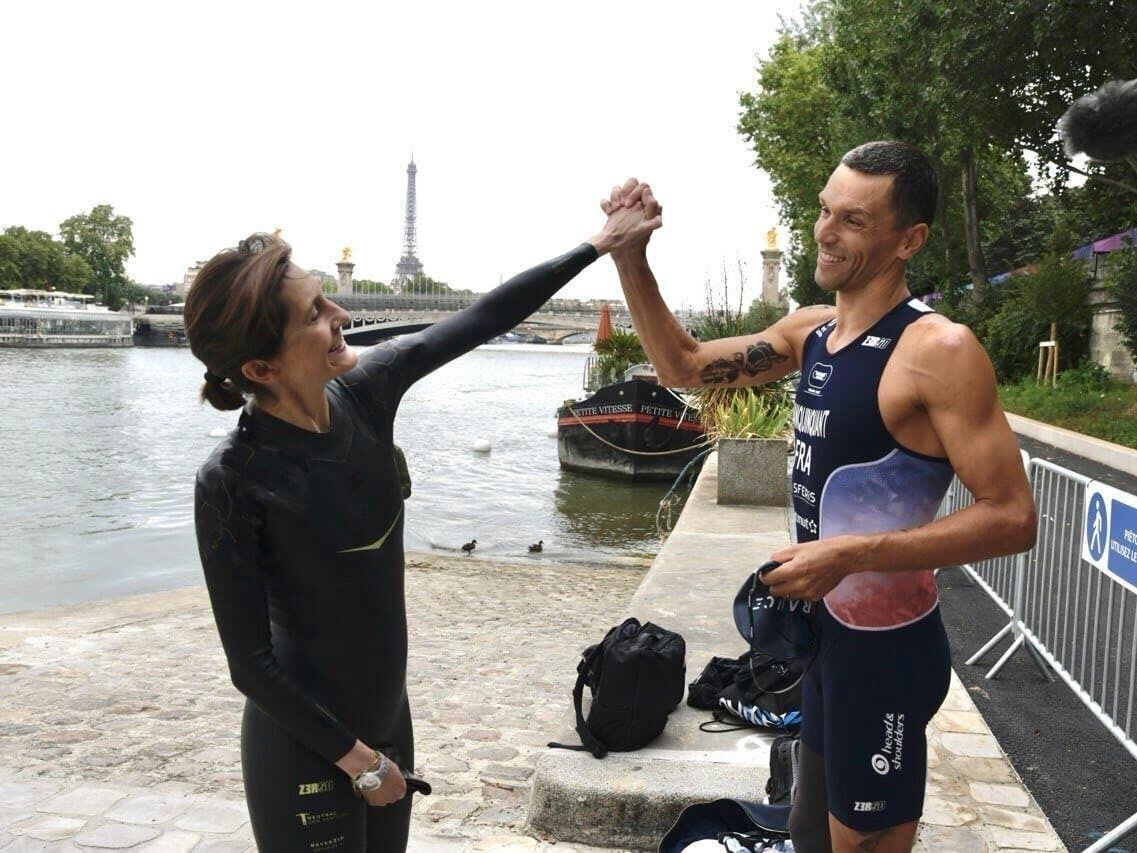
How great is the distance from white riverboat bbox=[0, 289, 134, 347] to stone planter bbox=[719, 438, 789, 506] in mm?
86464

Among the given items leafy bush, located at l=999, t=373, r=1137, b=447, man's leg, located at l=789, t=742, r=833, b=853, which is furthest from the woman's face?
leafy bush, located at l=999, t=373, r=1137, b=447

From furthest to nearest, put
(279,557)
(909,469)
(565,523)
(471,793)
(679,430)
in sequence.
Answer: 1. (679,430)
2. (565,523)
3. (471,793)
4. (909,469)
5. (279,557)

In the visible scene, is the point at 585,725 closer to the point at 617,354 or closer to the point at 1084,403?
the point at 1084,403

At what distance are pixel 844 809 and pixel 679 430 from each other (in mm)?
19951

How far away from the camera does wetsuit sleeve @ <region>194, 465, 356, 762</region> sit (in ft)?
6.15

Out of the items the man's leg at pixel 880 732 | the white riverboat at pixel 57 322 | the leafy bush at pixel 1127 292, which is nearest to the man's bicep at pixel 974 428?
the man's leg at pixel 880 732

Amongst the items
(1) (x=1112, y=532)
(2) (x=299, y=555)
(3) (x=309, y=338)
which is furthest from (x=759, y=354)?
(1) (x=1112, y=532)

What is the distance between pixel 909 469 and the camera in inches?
83.4

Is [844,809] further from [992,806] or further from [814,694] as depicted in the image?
[992,806]

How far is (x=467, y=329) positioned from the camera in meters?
2.45

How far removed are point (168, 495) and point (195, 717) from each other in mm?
16124

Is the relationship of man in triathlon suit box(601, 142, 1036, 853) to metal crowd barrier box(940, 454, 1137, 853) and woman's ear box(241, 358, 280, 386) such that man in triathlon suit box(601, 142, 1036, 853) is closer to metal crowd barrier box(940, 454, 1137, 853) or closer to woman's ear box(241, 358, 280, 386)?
woman's ear box(241, 358, 280, 386)

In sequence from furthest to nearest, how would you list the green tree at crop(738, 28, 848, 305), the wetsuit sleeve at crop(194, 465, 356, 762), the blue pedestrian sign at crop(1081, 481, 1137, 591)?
the green tree at crop(738, 28, 848, 305), the blue pedestrian sign at crop(1081, 481, 1137, 591), the wetsuit sleeve at crop(194, 465, 356, 762)

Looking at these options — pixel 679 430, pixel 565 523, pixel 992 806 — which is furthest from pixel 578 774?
pixel 679 430
